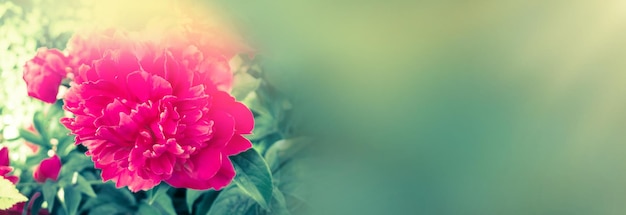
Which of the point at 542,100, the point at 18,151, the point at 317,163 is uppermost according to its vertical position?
the point at 542,100

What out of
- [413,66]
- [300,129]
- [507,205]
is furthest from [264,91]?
[507,205]

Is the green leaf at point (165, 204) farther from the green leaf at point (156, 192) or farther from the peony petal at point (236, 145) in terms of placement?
the peony petal at point (236, 145)

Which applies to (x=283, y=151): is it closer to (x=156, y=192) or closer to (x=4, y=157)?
(x=156, y=192)

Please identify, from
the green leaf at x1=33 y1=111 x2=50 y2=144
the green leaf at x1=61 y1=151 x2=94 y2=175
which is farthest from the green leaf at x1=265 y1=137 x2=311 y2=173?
the green leaf at x1=33 y1=111 x2=50 y2=144

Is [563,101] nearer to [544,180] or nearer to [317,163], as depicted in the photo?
[544,180]

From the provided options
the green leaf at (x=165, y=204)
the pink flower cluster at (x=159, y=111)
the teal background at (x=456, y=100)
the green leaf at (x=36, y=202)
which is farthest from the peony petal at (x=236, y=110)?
the green leaf at (x=36, y=202)

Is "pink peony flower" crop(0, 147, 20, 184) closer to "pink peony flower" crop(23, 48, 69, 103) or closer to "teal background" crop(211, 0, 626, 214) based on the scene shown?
"pink peony flower" crop(23, 48, 69, 103)

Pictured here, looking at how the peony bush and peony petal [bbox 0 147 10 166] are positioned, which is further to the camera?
peony petal [bbox 0 147 10 166]
